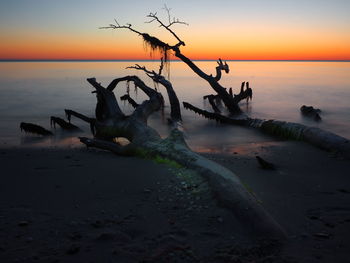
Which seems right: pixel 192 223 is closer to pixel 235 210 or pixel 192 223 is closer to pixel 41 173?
pixel 235 210

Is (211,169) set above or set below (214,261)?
above

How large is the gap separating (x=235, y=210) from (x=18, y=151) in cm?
716

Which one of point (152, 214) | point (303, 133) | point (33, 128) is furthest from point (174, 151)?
point (33, 128)

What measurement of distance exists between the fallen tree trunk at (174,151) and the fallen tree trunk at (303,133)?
420cm

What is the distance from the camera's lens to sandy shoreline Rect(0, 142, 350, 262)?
132 inches

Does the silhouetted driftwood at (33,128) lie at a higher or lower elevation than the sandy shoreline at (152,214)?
higher

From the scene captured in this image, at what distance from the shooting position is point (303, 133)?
9.77 m

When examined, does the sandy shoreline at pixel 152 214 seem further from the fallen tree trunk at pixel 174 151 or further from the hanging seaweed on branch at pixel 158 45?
the hanging seaweed on branch at pixel 158 45

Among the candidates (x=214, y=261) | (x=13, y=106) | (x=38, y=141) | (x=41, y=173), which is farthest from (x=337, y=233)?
(x=13, y=106)

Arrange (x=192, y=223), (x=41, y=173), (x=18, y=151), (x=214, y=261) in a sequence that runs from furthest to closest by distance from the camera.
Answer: (x=18, y=151) → (x=41, y=173) → (x=192, y=223) → (x=214, y=261)

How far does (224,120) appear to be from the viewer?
14.3 meters

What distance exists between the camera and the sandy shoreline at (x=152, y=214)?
3.36 m

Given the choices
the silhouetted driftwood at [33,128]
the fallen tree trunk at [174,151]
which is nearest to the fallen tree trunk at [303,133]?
the fallen tree trunk at [174,151]

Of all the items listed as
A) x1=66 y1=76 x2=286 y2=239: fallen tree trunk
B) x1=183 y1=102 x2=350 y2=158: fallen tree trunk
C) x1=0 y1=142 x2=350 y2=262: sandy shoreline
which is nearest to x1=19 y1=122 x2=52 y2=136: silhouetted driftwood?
x1=66 y1=76 x2=286 y2=239: fallen tree trunk
